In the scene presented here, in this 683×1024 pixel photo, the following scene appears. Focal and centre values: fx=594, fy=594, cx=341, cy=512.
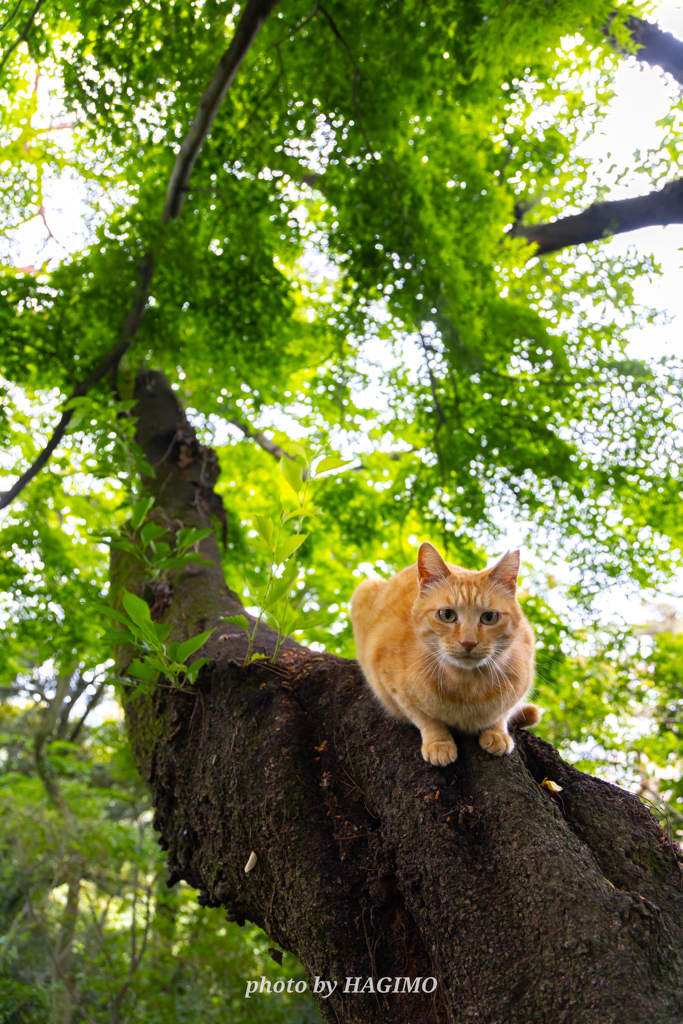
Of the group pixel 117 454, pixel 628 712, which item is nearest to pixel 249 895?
pixel 117 454

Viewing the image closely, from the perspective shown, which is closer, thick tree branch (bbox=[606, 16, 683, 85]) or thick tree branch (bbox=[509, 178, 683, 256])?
thick tree branch (bbox=[606, 16, 683, 85])

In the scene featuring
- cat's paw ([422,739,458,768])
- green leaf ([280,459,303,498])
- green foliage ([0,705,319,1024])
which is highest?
green leaf ([280,459,303,498])

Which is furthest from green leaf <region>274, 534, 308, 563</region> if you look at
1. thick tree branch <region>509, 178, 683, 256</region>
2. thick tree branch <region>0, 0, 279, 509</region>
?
thick tree branch <region>509, 178, 683, 256</region>

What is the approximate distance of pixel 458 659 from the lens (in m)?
2.00

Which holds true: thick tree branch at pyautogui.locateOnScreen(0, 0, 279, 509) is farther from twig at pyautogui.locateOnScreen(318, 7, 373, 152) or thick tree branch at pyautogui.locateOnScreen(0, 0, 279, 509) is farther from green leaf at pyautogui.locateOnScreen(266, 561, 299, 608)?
green leaf at pyautogui.locateOnScreen(266, 561, 299, 608)

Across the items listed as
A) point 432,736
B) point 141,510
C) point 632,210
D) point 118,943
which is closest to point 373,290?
point 632,210

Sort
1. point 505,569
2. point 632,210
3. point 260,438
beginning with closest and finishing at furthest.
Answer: point 505,569, point 632,210, point 260,438

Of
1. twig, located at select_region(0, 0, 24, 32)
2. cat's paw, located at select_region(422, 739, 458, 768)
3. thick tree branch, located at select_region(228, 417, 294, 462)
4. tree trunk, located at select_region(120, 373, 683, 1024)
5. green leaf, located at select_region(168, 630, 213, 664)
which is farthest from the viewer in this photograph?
thick tree branch, located at select_region(228, 417, 294, 462)

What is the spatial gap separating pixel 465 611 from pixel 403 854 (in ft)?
2.55

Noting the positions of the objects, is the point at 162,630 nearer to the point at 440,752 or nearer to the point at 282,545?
the point at 282,545

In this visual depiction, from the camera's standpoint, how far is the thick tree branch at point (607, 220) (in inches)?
165

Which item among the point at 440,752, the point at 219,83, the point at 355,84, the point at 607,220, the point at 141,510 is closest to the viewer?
the point at 440,752

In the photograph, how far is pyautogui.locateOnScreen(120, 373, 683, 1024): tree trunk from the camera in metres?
1.26

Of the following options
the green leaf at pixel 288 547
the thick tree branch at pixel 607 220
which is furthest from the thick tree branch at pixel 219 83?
the green leaf at pixel 288 547
